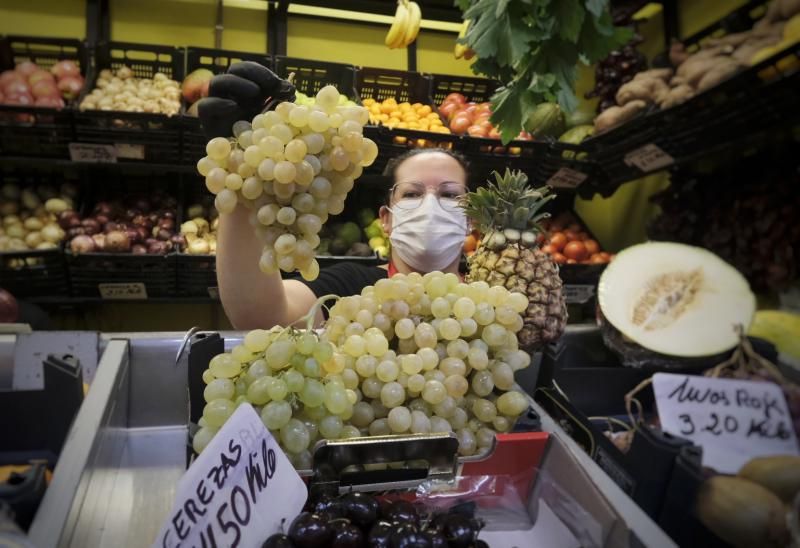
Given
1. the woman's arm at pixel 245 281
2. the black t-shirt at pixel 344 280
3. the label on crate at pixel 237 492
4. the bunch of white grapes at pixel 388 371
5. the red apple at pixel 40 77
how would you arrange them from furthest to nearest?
the red apple at pixel 40 77, the black t-shirt at pixel 344 280, the woman's arm at pixel 245 281, the bunch of white grapes at pixel 388 371, the label on crate at pixel 237 492

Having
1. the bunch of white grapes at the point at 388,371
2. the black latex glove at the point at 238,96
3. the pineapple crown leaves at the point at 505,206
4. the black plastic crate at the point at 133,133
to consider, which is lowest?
the bunch of white grapes at the point at 388,371

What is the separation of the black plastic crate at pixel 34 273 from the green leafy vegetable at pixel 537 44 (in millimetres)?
1996

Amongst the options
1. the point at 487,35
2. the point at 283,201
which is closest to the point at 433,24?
the point at 487,35

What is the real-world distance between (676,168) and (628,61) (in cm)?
77

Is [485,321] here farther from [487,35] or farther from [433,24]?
[433,24]

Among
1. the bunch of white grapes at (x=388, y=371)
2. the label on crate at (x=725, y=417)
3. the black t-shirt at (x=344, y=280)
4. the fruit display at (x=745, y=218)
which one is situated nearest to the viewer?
the bunch of white grapes at (x=388, y=371)

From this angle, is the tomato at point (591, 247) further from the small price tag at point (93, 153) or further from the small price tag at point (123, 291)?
the small price tag at point (93, 153)

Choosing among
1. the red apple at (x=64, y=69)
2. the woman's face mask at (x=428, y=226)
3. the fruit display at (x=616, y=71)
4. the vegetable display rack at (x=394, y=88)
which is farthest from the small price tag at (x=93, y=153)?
the fruit display at (x=616, y=71)

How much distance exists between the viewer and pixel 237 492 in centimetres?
58

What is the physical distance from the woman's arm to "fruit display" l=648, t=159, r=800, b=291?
66.2 inches

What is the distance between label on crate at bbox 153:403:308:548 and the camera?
0.55 metres

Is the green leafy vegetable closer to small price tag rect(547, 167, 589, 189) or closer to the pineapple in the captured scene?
the pineapple

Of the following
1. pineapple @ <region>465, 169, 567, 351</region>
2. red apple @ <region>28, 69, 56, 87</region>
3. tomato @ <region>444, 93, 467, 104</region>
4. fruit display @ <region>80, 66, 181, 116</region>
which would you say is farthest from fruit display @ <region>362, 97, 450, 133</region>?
red apple @ <region>28, 69, 56, 87</region>

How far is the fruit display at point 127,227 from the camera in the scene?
2254mm
